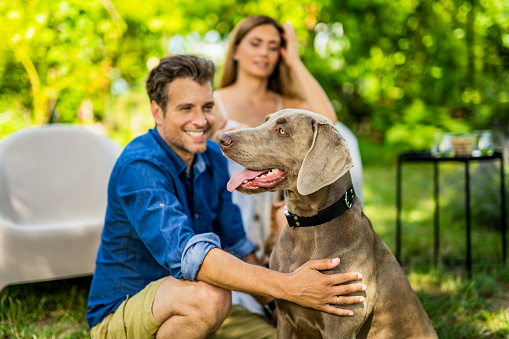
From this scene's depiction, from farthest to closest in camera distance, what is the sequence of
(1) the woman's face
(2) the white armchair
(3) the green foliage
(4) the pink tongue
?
(3) the green foliage, (1) the woman's face, (2) the white armchair, (4) the pink tongue

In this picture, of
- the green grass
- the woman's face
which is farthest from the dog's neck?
the woman's face

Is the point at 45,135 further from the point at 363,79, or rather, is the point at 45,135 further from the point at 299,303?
the point at 363,79

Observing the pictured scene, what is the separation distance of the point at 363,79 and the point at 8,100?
6174mm

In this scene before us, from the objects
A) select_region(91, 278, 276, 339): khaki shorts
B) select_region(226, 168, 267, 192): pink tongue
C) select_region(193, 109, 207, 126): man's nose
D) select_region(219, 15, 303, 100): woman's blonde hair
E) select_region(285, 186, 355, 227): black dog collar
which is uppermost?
select_region(219, 15, 303, 100): woman's blonde hair

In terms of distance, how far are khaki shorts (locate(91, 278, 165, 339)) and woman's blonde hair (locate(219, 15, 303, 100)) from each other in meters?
2.18

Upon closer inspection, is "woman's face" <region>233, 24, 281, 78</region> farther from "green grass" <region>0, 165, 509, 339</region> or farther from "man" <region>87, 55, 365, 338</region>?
"green grass" <region>0, 165, 509, 339</region>


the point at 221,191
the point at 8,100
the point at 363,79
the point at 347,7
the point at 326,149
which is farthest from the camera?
the point at 363,79

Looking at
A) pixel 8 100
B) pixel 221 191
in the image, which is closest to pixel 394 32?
pixel 8 100

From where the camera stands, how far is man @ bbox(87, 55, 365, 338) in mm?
1974

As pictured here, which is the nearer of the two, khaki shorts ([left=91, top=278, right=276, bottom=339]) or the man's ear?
khaki shorts ([left=91, top=278, right=276, bottom=339])

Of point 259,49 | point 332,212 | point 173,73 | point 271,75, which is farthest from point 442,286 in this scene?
point 173,73

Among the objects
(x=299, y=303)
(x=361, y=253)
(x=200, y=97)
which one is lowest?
(x=299, y=303)

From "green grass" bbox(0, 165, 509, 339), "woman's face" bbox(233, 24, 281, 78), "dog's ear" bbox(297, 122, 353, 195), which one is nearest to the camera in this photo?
"dog's ear" bbox(297, 122, 353, 195)

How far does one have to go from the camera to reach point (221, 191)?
2.81 m
